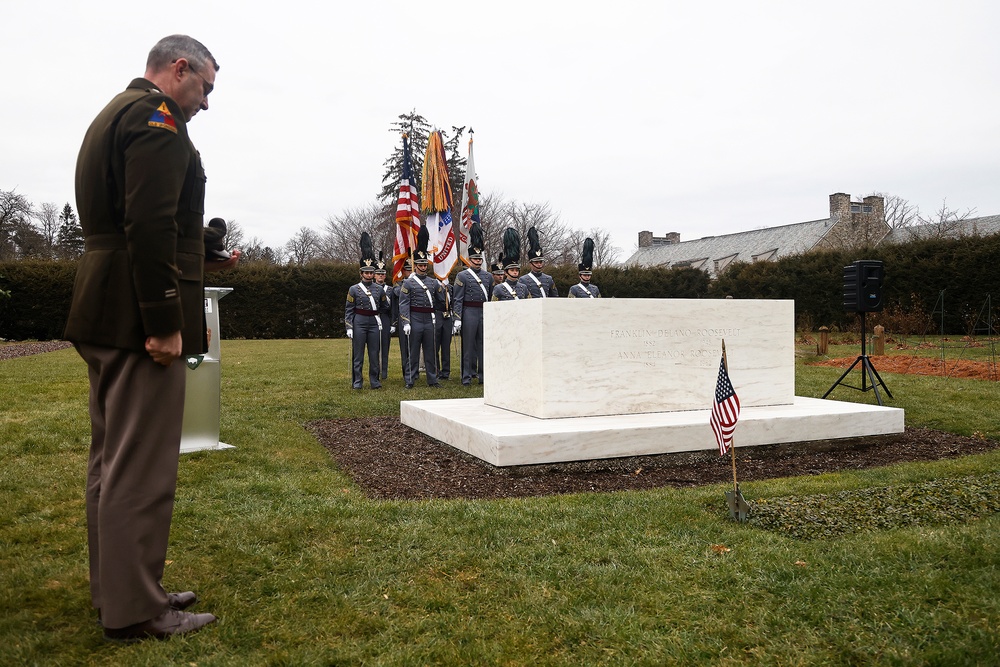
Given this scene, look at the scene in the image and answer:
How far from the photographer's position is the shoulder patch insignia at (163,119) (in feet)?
9.46

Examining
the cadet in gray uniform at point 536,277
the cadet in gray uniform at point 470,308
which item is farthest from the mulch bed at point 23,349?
the cadet in gray uniform at point 536,277

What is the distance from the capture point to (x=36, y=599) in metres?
3.48

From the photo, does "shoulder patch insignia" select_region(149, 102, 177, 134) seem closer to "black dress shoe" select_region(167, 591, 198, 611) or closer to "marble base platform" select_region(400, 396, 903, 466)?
"black dress shoe" select_region(167, 591, 198, 611)

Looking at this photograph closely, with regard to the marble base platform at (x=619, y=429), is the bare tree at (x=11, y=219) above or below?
above

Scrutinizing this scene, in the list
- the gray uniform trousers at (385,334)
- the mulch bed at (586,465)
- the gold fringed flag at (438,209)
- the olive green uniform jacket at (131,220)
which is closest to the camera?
the olive green uniform jacket at (131,220)

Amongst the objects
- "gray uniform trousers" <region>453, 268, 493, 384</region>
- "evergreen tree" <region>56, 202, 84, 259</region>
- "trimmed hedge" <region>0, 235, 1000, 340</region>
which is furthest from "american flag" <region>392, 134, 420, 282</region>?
"evergreen tree" <region>56, 202, 84, 259</region>

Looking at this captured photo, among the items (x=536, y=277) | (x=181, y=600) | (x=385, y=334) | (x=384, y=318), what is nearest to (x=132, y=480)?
(x=181, y=600)

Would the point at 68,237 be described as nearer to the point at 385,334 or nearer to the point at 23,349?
the point at 23,349

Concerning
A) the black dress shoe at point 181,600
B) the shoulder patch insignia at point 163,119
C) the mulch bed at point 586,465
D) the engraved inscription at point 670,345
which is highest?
the shoulder patch insignia at point 163,119

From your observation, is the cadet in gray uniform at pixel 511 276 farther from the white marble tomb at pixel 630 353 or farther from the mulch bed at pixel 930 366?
the mulch bed at pixel 930 366

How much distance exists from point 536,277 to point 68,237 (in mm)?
47790

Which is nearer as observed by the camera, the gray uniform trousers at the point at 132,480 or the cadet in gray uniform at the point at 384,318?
the gray uniform trousers at the point at 132,480

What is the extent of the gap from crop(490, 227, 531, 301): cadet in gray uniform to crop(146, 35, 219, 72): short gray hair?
9429mm

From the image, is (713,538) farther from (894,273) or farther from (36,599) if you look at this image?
(894,273)
